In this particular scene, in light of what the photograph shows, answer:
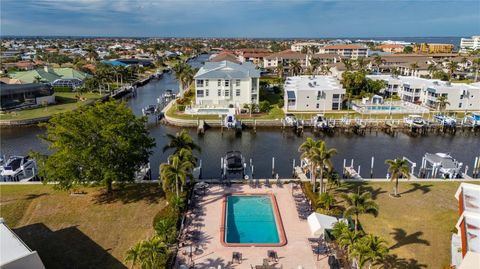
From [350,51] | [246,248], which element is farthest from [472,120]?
[350,51]

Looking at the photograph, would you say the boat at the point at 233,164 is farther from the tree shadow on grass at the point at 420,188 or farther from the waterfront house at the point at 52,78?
the waterfront house at the point at 52,78

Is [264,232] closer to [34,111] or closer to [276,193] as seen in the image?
[276,193]

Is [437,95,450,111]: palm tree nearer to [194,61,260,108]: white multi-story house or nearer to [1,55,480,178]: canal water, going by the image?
[1,55,480,178]: canal water

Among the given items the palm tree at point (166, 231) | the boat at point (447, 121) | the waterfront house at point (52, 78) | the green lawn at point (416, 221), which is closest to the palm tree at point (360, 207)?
the green lawn at point (416, 221)

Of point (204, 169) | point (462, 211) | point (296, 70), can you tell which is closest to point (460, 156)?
point (462, 211)

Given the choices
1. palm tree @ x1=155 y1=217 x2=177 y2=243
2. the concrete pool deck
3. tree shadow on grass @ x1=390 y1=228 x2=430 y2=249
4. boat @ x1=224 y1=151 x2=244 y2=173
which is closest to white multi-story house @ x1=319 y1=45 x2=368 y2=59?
boat @ x1=224 y1=151 x2=244 y2=173

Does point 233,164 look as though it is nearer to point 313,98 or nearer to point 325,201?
point 325,201

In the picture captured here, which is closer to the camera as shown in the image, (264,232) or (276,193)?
(264,232)
